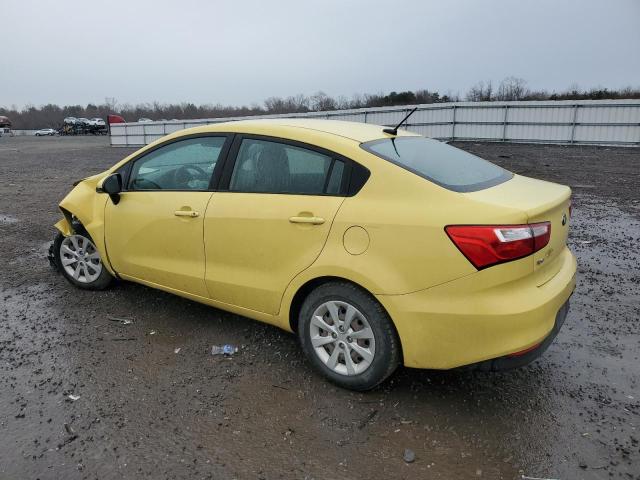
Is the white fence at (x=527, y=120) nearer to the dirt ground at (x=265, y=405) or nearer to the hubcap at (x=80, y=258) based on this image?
the dirt ground at (x=265, y=405)

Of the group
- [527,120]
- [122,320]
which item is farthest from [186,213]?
[527,120]

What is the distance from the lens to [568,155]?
619 inches

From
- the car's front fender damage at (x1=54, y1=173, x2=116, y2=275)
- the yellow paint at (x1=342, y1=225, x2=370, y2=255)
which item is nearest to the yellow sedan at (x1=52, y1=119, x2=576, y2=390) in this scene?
the yellow paint at (x1=342, y1=225, x2=370, y2=255)

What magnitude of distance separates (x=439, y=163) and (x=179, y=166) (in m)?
2.05

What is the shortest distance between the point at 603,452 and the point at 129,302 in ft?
12.5

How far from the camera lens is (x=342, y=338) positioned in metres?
3.07

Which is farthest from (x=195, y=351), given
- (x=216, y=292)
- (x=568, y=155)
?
(x=568, y=155)

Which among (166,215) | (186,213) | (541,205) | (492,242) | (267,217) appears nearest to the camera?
(492,242)

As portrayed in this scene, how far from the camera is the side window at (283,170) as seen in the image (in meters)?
3.13

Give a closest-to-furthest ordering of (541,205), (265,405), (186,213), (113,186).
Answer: (541,205), (265,405), (186,213), (113,186)

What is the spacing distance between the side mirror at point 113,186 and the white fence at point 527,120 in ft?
56.6

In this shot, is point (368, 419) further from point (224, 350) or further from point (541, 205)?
point (541, 205)

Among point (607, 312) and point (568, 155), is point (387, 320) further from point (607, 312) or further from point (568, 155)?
point (568, 155)

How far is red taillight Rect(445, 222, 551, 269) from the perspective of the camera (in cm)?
257
